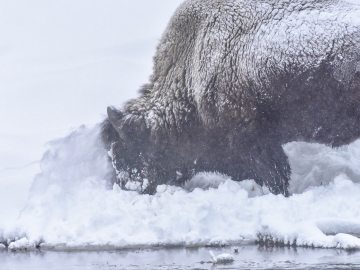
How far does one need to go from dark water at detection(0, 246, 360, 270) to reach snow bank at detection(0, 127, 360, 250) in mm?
185

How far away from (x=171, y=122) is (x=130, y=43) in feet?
23.4

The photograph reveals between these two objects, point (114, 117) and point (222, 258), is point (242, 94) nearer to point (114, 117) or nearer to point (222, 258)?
point (114, 117)

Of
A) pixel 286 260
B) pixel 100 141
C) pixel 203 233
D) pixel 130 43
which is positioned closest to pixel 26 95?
pixel 130 43

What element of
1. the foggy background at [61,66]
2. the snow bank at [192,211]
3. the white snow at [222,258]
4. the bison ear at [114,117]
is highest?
the foggy background at [61,66]

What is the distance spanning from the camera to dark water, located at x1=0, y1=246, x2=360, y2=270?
10797 millimetres

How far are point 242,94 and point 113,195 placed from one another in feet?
6.44

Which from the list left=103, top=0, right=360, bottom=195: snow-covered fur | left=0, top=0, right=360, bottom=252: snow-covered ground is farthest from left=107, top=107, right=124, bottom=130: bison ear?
left=0, top=0, right=360, bottom=252: snow-covered ground

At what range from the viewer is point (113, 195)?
13195 mm

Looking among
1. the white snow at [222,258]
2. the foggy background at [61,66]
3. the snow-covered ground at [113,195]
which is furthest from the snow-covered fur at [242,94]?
the white snow at [222,258]

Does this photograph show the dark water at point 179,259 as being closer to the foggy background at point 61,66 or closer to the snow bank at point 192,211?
the snow bank at point 192,211

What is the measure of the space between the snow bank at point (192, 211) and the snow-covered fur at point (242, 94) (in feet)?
1.07

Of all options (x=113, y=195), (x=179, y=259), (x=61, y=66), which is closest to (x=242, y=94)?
(x=113, y=195)

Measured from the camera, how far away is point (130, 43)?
21000 millimetres

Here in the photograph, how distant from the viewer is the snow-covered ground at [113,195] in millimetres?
12070
